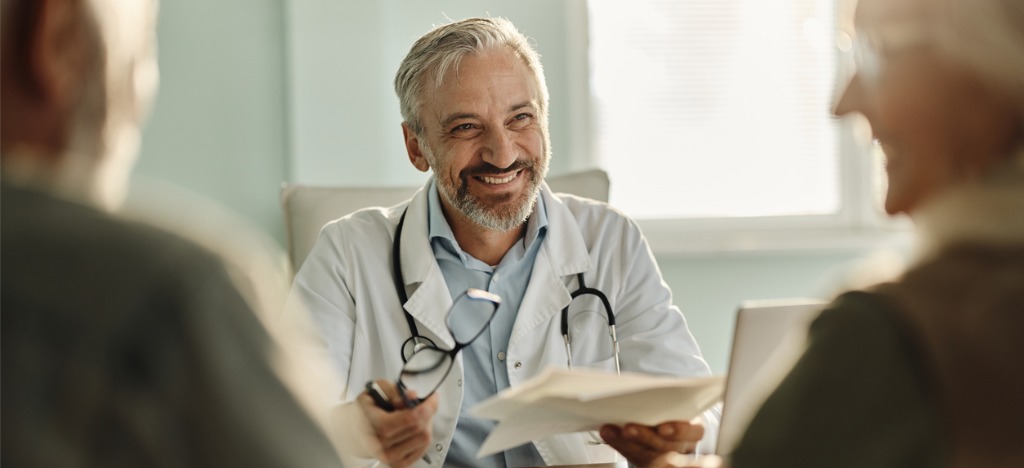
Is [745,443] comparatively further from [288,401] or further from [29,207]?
[29,207]

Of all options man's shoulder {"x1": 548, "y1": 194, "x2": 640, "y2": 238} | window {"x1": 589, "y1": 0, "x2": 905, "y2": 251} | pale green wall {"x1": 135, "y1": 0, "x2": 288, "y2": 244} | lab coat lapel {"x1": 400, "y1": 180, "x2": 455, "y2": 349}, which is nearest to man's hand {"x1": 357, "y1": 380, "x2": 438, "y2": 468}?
lab coat lapel {"x1": 400, "y1": 180, "x2": 455, "y2": 349}

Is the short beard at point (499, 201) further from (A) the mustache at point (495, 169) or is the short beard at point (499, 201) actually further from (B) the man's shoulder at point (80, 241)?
(B) the man's shoulder at point (80, 241)

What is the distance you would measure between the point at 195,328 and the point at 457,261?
156cm

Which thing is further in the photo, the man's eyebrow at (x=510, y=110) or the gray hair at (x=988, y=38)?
the man's eyebrow at (x=510, y=110)

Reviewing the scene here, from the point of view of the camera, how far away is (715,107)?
3.63 metres

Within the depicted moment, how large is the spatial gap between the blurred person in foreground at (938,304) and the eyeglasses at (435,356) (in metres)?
0.70

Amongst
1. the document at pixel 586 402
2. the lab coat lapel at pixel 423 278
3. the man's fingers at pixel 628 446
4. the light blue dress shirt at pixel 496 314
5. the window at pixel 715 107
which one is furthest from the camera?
the window at pixel 715 107

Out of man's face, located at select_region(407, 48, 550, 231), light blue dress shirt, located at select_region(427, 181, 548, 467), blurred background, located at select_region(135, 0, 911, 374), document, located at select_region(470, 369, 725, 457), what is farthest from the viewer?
blurred background, located at select_region(135, 0, 911, 374)

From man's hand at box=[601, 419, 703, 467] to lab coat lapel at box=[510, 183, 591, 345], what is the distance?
0.57 m

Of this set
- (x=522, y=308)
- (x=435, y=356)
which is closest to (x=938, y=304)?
(x=435, y=356)

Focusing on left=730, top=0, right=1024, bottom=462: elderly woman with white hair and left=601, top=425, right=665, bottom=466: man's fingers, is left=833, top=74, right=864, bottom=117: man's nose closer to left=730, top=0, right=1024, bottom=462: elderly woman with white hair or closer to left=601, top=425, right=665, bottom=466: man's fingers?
left=730, top=0, right=1024, bottom=462: elderly woman with white hair

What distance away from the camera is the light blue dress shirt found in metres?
1.94

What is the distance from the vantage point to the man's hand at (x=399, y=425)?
1.47 meters

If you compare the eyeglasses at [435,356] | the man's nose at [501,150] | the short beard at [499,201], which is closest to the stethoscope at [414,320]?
the eyeglasses at [435,356]
